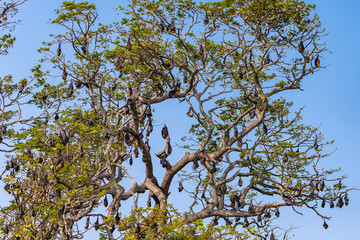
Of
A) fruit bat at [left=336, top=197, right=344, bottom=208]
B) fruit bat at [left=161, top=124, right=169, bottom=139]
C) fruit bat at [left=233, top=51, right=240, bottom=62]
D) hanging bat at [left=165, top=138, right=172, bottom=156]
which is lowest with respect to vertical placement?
fruit bat at [left=336, top=197, right=344, bottom=208]

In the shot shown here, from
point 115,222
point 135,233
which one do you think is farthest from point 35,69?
point 135,233

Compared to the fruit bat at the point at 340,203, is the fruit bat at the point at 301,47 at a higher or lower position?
higher

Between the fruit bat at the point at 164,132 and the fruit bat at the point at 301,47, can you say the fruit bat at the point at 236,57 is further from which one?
the fruit bat at the point at 164,132

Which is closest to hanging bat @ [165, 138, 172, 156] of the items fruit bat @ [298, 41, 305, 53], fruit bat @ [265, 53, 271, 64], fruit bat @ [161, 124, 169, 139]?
fruit bat @ [161, 124, 169, 139]

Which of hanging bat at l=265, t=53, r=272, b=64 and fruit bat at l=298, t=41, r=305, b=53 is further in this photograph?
hanging bat at l=265, t=53, r=272, b=64

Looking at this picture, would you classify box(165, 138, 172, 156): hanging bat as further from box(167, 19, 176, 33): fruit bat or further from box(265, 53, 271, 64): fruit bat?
box(265, 53, 271, 64): fruit bat

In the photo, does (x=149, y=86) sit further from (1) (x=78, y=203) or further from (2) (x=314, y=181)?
(2) (x=314, y=181)

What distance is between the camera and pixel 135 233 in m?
13.6

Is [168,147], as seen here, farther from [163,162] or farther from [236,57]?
[236,57]

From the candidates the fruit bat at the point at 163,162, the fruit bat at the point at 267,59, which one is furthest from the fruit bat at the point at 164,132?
the fruit bat at the point at 267,59

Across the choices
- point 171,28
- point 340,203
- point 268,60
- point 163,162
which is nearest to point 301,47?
point 268,60

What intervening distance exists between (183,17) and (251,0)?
2.49 m

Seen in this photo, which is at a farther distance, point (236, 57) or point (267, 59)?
point (267, 59)

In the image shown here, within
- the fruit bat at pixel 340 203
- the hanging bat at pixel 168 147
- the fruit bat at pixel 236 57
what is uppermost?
the fruit bat at pixel 236 57
